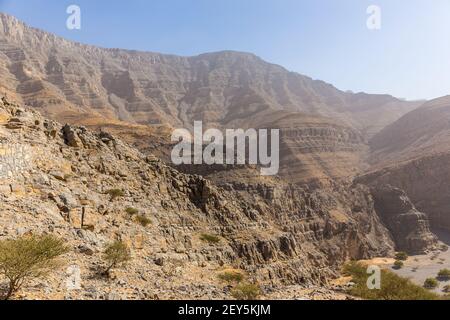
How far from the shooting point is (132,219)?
26000 millimetres

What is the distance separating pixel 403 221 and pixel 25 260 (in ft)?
266

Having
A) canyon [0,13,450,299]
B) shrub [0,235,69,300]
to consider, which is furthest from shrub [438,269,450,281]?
shrub [0,235,69,300]

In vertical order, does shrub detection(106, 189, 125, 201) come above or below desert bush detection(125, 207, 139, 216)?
above

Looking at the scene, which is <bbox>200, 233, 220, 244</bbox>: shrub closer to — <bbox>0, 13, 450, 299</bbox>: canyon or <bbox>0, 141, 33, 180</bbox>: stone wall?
<bbox>0, 13, 450, 299</bbox>: canyon

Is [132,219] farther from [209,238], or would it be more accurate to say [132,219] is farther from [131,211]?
[209,238]

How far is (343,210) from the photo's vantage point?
76.8m

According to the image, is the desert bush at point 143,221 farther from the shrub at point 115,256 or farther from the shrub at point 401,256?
the shrub at point 401,256

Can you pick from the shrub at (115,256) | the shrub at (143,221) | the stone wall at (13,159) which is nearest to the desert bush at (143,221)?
the shrub at (143,221)

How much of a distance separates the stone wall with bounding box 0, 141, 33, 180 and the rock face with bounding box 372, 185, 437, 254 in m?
73.5

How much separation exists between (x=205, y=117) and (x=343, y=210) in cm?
11179

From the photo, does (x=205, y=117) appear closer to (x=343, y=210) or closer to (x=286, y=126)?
(x=286, y=126)

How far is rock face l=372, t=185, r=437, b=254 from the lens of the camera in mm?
76000
